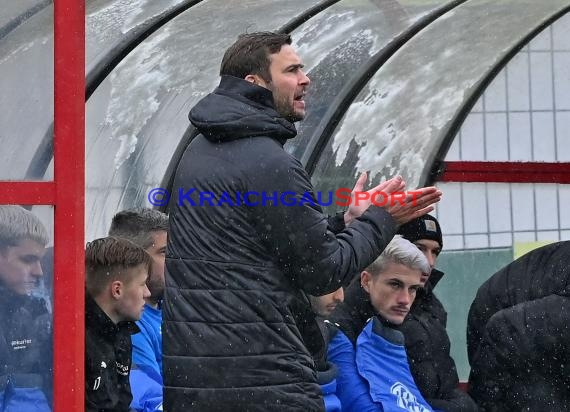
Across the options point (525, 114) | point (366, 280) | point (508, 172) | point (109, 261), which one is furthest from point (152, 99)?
point (525, 114)

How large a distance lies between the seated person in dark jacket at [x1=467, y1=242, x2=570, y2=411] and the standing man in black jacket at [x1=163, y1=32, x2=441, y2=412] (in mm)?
1663

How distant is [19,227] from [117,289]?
0.66 metres

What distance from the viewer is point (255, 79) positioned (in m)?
3.93

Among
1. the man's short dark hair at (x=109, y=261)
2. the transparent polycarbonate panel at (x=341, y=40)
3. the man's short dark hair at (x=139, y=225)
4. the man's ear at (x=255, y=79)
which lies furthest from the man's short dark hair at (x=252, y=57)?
the transparent polycarbonate panel at (x=341, y=40)

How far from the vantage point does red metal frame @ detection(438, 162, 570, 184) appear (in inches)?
322

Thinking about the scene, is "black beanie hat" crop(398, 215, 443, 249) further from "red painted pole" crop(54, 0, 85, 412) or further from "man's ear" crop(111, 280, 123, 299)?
"red painted pole" crop(54, 0, 85, 412)

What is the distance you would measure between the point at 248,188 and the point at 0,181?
0.77m

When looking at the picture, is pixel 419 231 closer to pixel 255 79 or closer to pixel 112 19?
pixel 112 19

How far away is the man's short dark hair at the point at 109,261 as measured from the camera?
4414 millimetres

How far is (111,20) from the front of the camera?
6.20 meters

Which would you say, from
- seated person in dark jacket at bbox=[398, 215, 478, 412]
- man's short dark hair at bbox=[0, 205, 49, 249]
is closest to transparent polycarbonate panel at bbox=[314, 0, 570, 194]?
seated person in dark jacket at bbox=[398, 215, 478, 412]

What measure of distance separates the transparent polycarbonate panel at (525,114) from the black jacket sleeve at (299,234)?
465 cm

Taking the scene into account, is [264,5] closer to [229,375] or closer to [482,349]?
[482,349]

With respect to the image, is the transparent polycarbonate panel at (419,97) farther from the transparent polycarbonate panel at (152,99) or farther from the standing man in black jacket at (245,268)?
the standing man in black jacket at (245,268)
